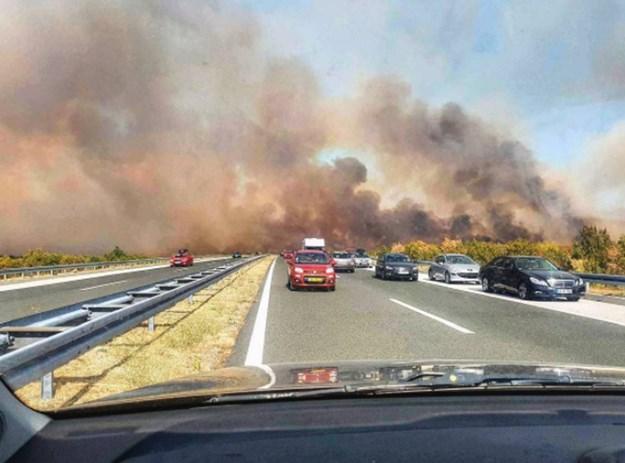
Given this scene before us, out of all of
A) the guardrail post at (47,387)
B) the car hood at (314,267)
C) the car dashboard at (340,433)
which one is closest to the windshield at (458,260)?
the car hood at (314,267)

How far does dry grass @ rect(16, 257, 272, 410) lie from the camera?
249 inches

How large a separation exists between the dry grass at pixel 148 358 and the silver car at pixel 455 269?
1625 cm

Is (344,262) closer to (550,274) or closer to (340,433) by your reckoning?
(550,274)

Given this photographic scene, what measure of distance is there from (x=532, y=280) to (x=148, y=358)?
14.5m

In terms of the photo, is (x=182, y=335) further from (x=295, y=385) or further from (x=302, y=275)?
(x=302, y=275)

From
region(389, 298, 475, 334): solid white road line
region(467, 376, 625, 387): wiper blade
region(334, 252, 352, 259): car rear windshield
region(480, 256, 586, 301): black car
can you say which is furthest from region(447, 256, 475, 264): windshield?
region(467, 376, 625, 387): wiper blade

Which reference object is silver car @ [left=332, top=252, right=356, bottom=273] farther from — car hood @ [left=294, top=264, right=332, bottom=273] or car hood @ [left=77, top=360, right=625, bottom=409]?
car hood @ [left=77, top=360, right=625, bottom=409]

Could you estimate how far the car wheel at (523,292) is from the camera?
777 inches

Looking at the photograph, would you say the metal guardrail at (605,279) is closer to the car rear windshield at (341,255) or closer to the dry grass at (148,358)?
the dry grass at (148,358)

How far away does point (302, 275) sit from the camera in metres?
22.2

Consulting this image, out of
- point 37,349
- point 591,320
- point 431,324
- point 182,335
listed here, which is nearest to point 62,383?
point 37,349

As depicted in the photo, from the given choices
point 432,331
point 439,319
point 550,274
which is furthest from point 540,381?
point 550,274

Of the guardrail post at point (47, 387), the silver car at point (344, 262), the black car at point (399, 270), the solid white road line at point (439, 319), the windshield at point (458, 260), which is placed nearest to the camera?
the guardrail post at point (47, 387)

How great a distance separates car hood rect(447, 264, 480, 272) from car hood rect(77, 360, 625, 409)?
24.9 m
